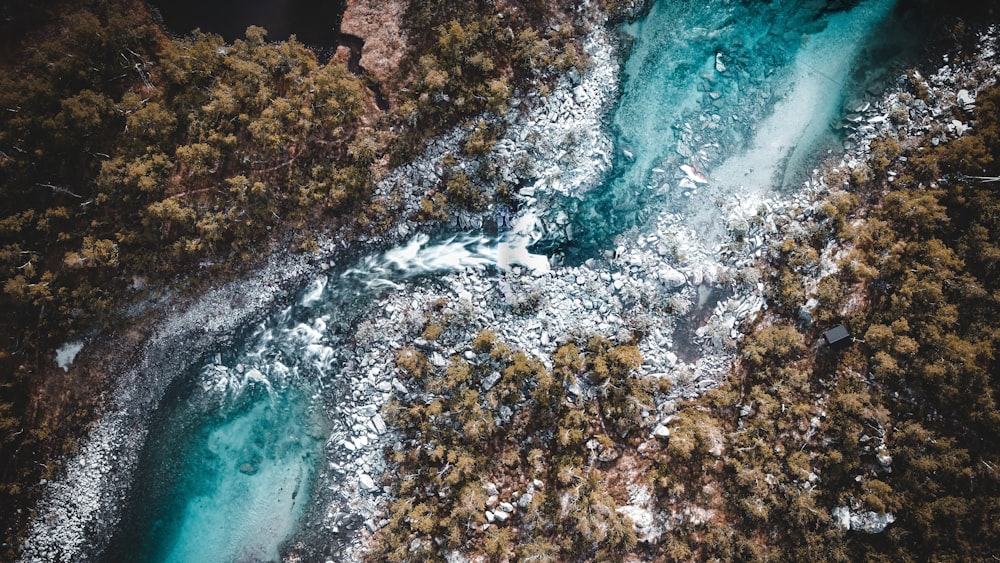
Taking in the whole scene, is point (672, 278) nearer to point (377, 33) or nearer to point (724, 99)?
point (724, 99)

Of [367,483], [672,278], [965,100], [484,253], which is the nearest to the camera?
[965,100]

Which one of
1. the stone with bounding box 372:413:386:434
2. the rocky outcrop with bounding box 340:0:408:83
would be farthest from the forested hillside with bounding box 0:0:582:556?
the stone with bounding box 372:413:386:434

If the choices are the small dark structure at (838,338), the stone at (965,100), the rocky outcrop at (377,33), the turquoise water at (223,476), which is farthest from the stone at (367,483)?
the stone at (965,100)

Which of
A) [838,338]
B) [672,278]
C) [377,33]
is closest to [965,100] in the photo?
[838,338]

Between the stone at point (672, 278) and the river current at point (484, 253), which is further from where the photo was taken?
the river current at point (484, 253)

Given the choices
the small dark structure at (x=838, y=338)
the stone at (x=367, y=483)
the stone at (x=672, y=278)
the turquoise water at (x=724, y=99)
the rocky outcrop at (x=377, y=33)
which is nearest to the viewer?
the small dark structure at (x=838, y=338)

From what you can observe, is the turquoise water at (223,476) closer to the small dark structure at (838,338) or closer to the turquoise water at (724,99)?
the turquoise water at (724,99)
